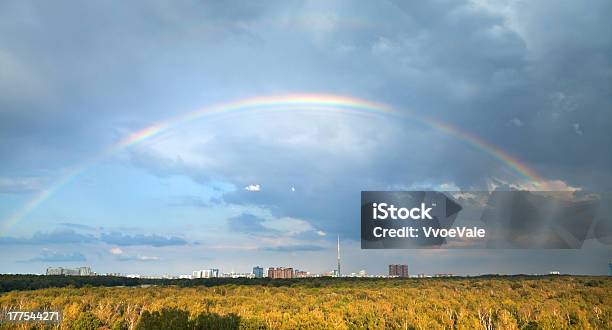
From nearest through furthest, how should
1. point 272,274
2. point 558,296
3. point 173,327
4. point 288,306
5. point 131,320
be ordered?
point 173,327 → point 131,320 → point 288,306 → point 558,296 → point 272,274

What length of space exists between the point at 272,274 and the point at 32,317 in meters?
111

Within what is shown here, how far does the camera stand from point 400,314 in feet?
102

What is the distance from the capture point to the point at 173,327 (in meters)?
24.9

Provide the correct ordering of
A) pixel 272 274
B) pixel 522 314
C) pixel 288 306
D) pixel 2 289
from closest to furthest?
pixel 522 314 < pixel 288 306 < pixel 2 289 < pixel 272 274

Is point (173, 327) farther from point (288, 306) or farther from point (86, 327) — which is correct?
point (288, 306)

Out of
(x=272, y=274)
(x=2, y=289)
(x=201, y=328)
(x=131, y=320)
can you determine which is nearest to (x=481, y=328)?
(x=201, y=328)

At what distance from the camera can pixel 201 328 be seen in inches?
1020

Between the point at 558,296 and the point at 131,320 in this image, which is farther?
the point at 558,296

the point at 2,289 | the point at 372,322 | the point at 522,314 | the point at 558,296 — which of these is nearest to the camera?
the point at 372,322

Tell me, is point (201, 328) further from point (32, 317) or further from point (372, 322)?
point (32, 317)

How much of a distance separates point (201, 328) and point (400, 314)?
1326 centimetres

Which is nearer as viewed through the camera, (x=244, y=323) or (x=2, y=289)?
(x=244, y=323)

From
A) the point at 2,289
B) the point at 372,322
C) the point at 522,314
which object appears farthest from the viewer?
the point at 2,289

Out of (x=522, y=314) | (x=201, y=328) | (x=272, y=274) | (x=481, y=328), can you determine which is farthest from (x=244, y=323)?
(x=272, y=274)
